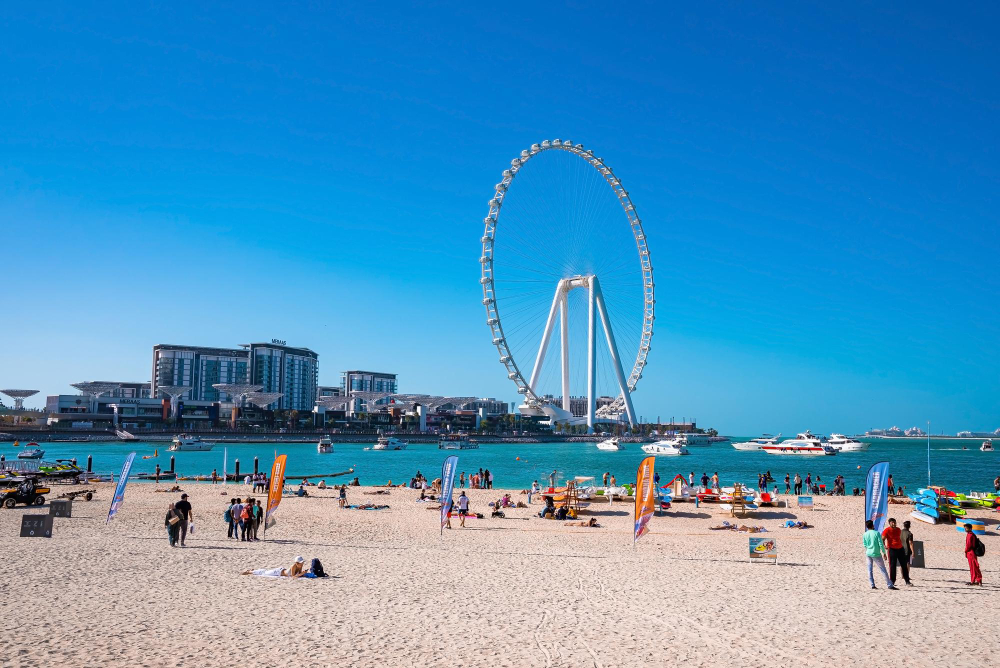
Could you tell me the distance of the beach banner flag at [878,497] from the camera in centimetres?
1323

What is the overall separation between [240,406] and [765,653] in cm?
15791

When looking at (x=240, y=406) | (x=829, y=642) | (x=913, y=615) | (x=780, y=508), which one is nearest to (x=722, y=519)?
(x=780, y=508)

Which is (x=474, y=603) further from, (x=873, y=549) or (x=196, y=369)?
(x=196, y=369)

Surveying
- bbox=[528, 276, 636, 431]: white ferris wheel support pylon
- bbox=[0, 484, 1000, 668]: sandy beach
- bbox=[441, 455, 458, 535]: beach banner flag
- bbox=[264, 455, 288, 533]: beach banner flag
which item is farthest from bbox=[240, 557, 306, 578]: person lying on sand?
bbox=[528, 276, 636, 431]: white ferris wheel support pylon

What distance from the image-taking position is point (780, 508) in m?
27.3

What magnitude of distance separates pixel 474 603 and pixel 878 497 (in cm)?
739

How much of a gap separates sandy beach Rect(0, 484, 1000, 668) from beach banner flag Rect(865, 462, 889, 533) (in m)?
1.23

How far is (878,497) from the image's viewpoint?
13359 millimetres

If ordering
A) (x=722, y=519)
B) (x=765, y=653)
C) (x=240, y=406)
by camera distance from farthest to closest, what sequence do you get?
(x=240, y=406) → (x=722, y=519) → (x=765, y=653)

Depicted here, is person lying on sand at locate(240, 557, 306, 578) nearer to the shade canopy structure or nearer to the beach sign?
the beach sign

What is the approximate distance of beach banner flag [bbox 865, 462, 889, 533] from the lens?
13.2 m

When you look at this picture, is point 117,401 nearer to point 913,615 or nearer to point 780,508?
point 780,508

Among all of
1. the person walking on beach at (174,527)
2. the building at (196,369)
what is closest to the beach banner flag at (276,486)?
the person walking on beach at (174,527)

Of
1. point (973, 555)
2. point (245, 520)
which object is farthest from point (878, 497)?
point (245, 520)
